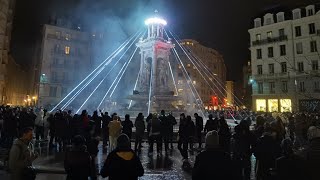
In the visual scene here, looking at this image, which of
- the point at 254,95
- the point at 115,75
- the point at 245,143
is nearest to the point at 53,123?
the point at 245,143

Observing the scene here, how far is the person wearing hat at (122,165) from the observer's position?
14.8 feet

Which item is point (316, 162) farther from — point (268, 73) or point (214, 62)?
point (214, 62)

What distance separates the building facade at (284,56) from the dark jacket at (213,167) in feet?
131

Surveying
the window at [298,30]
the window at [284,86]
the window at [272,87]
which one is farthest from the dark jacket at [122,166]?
the window at [298,30]

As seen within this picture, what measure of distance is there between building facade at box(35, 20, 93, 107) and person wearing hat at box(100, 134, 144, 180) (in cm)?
5696

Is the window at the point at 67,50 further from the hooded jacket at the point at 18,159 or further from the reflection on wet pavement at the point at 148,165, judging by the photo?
the hooded jacket at the point at 18,159

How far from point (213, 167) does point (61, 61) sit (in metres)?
62.0

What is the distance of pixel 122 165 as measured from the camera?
4.50m

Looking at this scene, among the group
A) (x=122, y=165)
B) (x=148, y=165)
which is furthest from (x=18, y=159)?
(x=148, y=165)

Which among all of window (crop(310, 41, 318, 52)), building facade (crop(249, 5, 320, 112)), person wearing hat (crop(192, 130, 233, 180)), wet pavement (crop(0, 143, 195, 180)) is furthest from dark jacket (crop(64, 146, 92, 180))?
window (crop(310, 41, 318, 52))

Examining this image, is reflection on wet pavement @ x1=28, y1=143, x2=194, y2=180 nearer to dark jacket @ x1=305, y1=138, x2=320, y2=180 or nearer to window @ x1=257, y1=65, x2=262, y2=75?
dark jacket @ x1=305, y1=138, x2=320, y2=180

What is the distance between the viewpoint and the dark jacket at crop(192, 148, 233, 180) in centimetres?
402

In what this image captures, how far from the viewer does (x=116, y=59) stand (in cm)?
6744

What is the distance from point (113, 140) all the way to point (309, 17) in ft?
137
